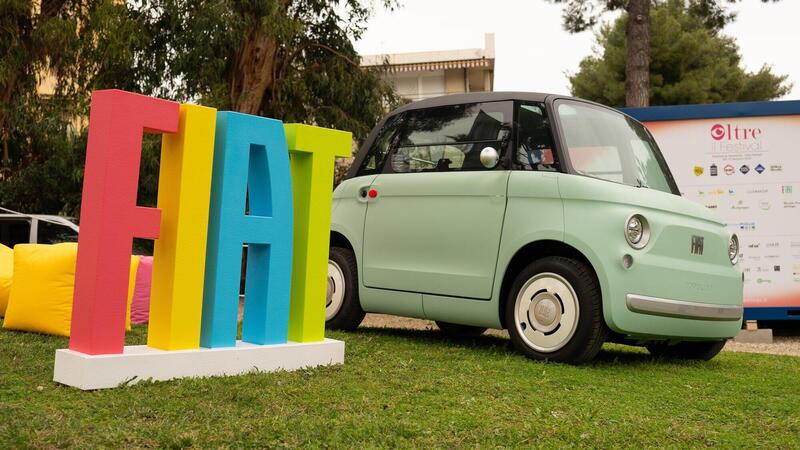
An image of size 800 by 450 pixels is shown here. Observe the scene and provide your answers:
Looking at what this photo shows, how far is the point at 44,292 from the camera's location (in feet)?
21.2

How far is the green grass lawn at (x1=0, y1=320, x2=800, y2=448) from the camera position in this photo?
3.54 meters

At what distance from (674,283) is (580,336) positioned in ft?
2.46

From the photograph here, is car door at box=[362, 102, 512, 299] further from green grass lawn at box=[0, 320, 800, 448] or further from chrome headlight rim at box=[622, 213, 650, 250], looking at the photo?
chrome headlight rim at box=[622, 213, 650, 250]

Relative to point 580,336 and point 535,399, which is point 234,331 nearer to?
point 535,399

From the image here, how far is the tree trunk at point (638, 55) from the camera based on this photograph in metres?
15.1

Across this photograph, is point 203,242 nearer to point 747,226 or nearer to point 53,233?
point 747,226

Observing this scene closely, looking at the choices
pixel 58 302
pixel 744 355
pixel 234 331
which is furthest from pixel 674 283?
pixel 58 302

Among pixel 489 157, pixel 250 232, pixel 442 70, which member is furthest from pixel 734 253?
pixel 442 70

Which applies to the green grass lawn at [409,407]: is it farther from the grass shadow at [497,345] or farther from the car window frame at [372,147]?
the car window frame at [372,147]

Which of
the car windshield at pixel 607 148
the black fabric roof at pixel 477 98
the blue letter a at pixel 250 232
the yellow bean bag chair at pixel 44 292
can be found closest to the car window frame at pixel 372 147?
the black fabric roof at pixel 477 98

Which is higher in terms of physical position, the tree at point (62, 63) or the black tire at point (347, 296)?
the tree at point (62, 63)

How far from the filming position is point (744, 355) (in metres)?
7.80

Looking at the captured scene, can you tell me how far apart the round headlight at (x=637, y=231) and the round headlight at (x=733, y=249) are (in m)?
1.10

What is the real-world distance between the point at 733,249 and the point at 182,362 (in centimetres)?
426
